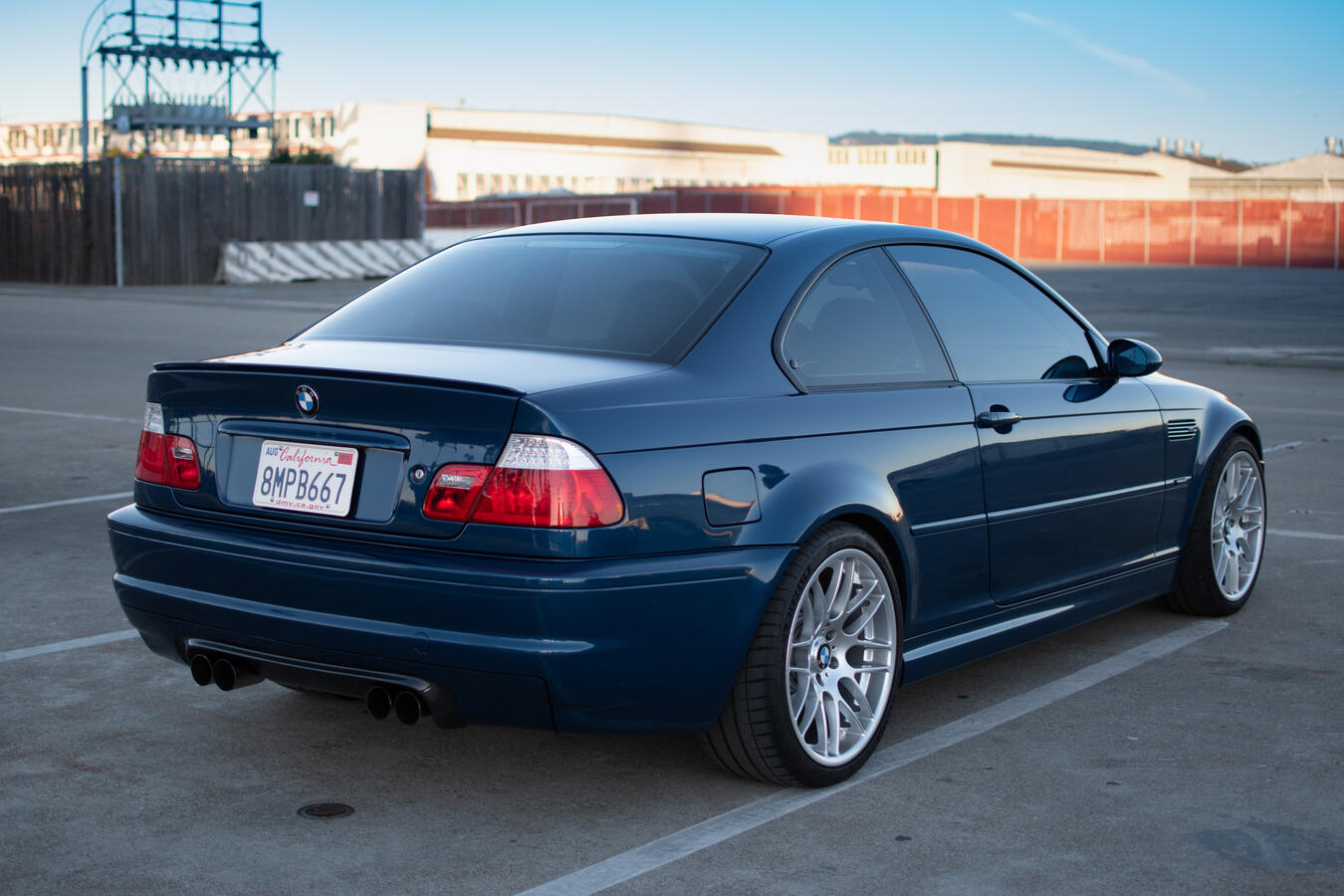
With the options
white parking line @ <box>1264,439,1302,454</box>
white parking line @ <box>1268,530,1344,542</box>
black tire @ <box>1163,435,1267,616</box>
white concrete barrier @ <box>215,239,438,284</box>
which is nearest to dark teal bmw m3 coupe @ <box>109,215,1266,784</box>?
black tire @ <box>1163,435,1267,616</box>

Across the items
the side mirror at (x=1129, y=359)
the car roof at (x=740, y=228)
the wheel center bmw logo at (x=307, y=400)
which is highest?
the car roof at (x=740, y=228)

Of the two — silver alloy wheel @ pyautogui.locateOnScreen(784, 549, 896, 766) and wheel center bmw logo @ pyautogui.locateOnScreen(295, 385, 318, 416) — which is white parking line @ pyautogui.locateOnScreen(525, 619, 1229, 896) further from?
wheel center bmw logo @ pyautogui.locateOnScreen(295, 385, 318, 416)

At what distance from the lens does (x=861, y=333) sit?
14.4 ft

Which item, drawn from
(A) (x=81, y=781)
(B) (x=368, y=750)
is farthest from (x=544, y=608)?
(A) (x=81, y=781)

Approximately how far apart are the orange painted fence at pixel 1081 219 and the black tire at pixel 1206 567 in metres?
48.0

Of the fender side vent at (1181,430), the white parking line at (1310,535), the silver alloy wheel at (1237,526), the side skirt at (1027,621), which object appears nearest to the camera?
the side skirt at (1027,621)

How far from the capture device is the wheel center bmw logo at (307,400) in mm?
3723

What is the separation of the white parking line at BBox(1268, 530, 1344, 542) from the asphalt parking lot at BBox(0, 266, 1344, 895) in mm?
1093

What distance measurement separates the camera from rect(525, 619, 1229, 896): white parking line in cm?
340

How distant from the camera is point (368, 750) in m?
4.29

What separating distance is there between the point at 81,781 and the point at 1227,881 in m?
2.74

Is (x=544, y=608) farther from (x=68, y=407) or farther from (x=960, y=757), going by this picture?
(x=68, y=407)

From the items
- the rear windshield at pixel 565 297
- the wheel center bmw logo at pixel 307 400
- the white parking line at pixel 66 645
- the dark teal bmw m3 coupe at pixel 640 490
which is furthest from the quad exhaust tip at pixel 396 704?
the white parking line at pixel 66 645

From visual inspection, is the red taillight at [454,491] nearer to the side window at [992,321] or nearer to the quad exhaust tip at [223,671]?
the quad exhaust tip at [223,671]
